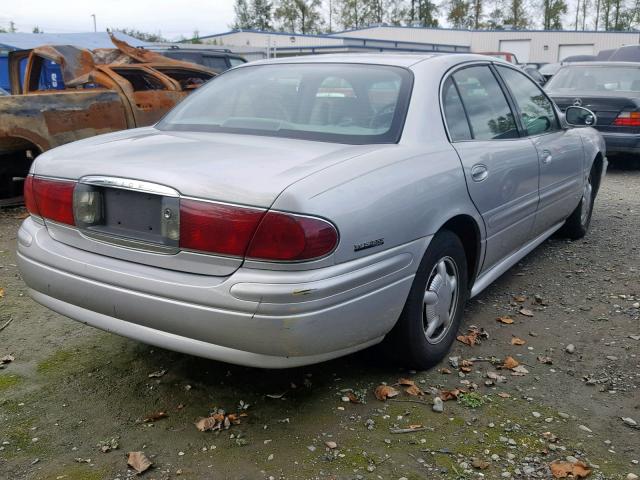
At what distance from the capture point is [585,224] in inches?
226

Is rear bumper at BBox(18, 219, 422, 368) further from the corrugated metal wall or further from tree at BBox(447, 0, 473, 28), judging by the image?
tree at BBox(447, 0, 473, 28)

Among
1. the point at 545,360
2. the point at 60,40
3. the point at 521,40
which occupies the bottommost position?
the point at 545,360

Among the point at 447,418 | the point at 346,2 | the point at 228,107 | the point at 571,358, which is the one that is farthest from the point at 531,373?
the point at 346,2

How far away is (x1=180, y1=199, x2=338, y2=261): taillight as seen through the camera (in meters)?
2.27

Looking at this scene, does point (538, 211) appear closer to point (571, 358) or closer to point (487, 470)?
point (571, 358)

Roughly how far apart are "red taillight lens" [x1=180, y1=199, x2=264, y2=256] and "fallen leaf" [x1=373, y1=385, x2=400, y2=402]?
1.08 m

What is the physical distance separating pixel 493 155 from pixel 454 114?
358 mm

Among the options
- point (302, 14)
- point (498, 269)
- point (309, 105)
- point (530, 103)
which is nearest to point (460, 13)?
point (302, 14)

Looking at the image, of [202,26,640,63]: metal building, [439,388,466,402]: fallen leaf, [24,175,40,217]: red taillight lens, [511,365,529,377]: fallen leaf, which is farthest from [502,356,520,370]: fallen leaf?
[202,26,640,63]: metal building

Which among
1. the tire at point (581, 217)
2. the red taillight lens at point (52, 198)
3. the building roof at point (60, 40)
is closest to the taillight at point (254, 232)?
the red taillight lens at point (52, 198)

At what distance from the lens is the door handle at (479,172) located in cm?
328

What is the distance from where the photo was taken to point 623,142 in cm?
870

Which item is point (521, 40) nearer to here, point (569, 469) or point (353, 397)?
point (353, 397)

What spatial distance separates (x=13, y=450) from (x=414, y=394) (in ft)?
5.79
